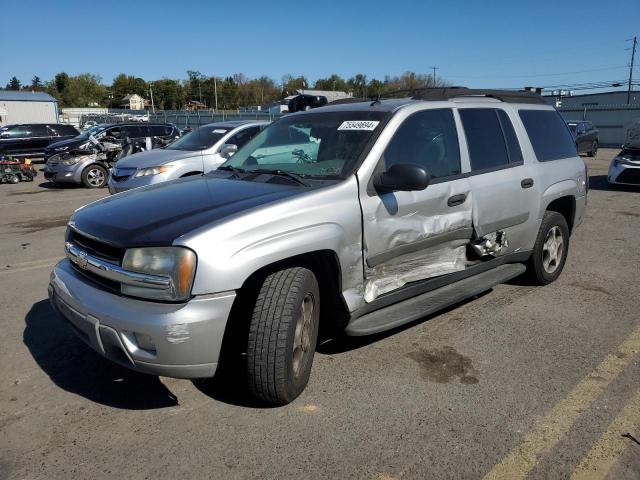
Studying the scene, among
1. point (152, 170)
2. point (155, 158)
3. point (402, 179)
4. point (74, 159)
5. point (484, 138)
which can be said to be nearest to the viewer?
point (402, 179)

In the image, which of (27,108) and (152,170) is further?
(27,108)

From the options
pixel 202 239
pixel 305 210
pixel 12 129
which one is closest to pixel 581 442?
pixel 305 210

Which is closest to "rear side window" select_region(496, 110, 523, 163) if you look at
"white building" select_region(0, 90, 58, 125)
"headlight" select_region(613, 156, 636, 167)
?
"headlight" select_region(613, 156, 636, 167)

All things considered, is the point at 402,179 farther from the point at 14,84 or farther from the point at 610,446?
the point at 14,84

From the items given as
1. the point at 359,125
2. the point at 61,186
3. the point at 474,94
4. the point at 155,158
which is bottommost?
the point at 61,186

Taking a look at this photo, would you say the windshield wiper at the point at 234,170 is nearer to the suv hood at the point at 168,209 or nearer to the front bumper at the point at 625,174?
the suv hood at the point at 168,209

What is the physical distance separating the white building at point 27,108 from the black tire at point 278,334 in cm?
4611

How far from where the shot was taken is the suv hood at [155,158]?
9125 mm

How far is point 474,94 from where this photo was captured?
4703mm

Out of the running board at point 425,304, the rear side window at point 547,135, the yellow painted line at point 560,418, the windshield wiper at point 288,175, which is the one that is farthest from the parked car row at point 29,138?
the yellow painted line at point 560,418

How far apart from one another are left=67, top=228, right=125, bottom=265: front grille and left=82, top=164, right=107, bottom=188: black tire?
11593mm

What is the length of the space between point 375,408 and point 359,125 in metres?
1.95

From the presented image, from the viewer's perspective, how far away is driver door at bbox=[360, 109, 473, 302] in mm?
3467

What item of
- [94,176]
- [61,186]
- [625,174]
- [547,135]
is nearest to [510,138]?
[547,135]
